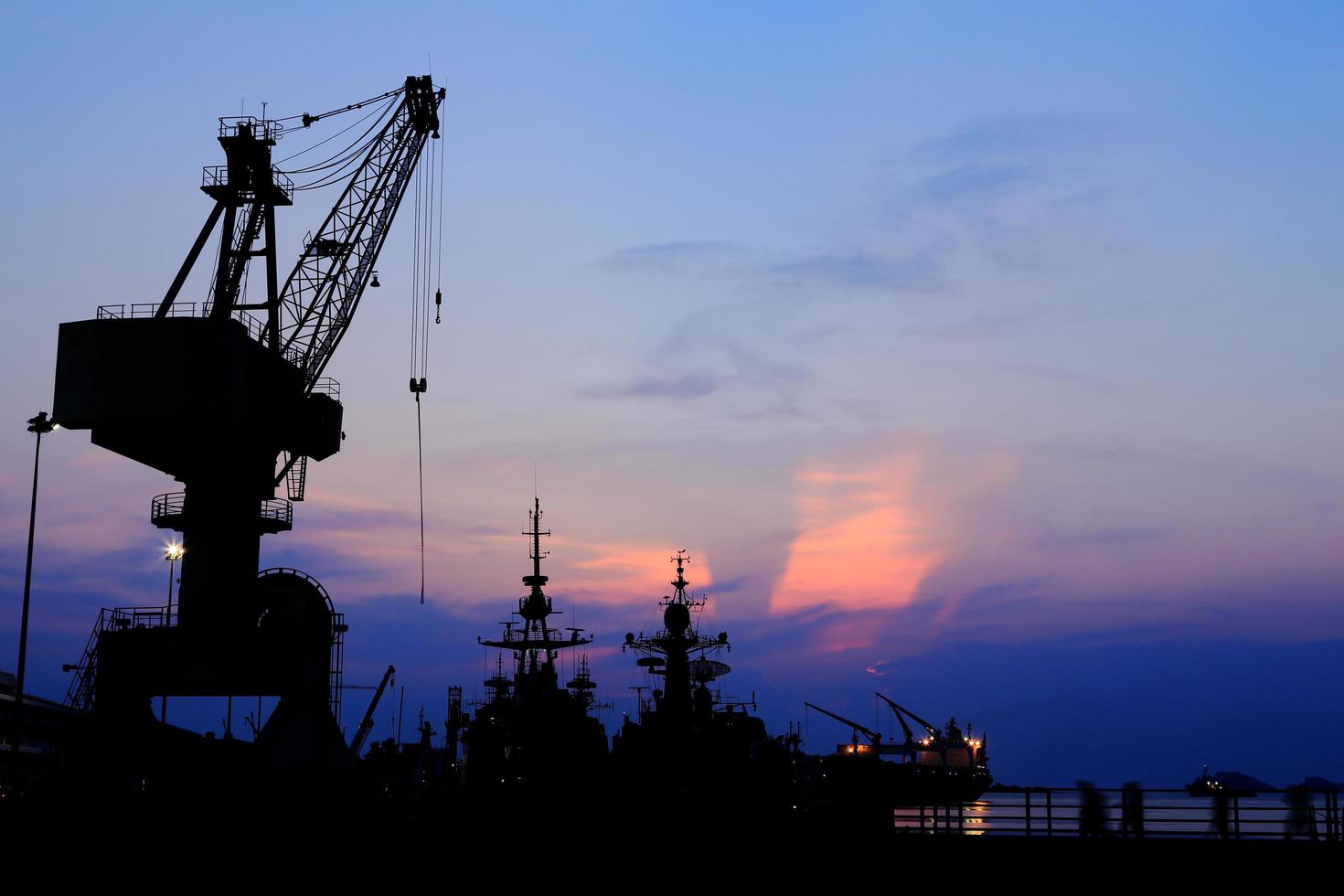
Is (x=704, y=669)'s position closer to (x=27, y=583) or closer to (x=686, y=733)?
(x=686, y=733)

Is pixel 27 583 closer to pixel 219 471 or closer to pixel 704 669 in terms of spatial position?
pixel 219 471

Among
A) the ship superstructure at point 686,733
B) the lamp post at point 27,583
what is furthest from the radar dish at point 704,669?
the lamp post at point 27,583

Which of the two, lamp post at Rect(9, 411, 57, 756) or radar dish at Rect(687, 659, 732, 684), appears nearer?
lamp post at Rect(9, 411, 57, 756)

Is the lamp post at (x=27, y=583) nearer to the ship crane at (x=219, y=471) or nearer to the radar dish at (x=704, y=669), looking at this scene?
the ship crane at (x=219, y=471)

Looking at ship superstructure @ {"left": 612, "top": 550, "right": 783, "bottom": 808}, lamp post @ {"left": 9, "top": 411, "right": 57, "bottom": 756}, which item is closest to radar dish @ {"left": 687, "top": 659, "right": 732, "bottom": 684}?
ship superstructure @ {"left": 612, "top": 550, "right": 783, "bottom": 808}

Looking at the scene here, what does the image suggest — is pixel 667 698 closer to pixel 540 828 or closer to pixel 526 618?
pixel 526 618

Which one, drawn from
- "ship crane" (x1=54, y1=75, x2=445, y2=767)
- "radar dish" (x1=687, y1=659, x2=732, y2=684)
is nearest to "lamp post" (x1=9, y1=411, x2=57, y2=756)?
"ship crane" (x1=54, y1=75, x2=445, y2=767)

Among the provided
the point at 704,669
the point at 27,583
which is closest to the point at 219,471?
the point at 27,583

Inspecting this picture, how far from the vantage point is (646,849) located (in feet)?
123

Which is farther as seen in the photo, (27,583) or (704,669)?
(704,669)

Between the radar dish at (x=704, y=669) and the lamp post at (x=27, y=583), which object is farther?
the radar dish at (x=704, y=669)

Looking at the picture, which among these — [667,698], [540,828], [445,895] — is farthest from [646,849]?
[667,698]

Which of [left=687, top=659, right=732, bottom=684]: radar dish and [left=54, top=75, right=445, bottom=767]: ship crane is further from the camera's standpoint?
[left=687, top=659, right=732, bottom=684]: radar dish

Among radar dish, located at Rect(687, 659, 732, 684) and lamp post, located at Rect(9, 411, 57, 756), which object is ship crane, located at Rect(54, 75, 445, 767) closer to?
lamp post, located at Rect(9, 411, 57, 756)
